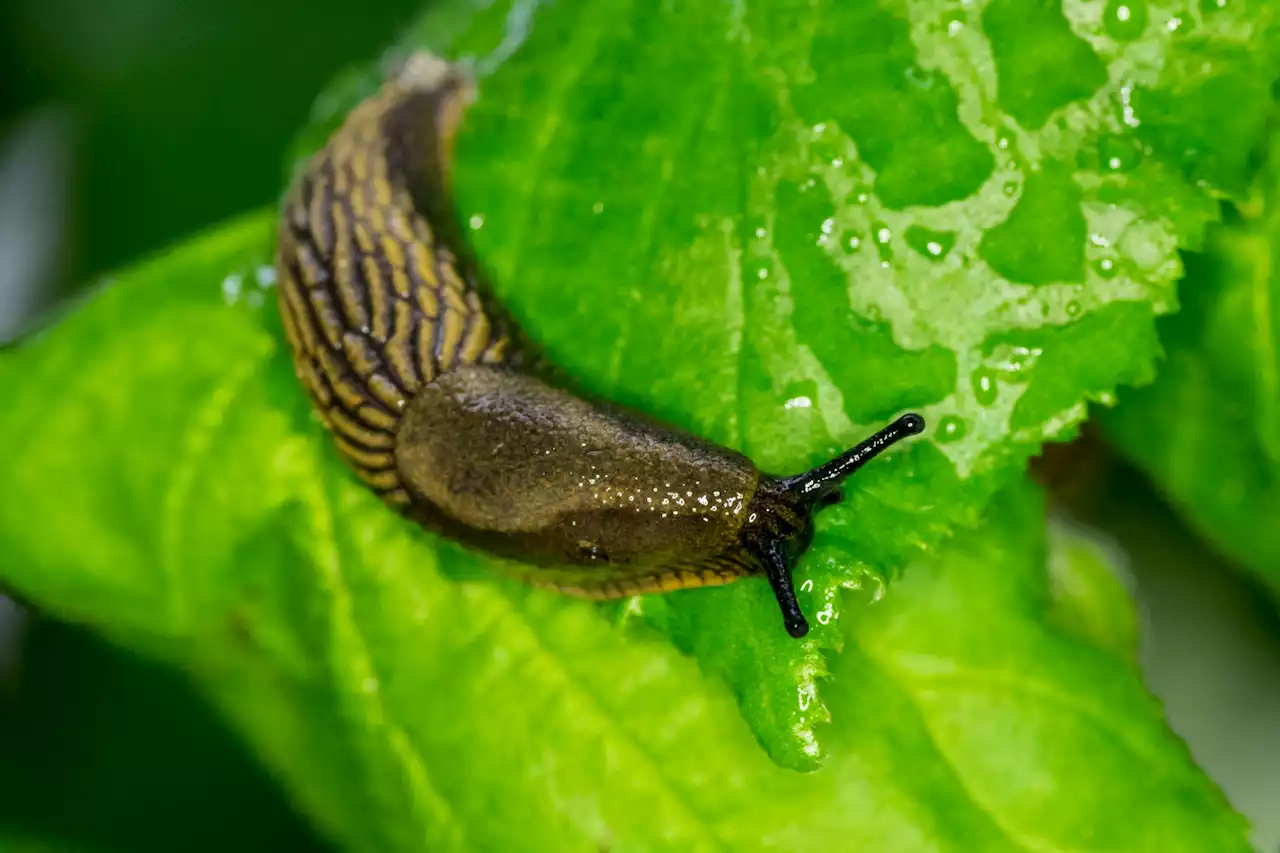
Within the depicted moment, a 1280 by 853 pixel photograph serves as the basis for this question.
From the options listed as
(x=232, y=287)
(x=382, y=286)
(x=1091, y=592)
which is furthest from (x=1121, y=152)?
(x=232, y=287)

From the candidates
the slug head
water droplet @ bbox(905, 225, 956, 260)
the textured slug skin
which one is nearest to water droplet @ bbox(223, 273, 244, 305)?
the textured slug skin

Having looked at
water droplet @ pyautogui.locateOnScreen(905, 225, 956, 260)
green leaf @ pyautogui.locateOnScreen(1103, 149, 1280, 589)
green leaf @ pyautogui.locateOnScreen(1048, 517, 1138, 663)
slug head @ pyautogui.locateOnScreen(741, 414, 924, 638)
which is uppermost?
water droplet @ pyautogui.locateOnScreen(905, 225, 956, 260)

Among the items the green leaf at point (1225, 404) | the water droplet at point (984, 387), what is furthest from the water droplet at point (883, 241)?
A: the green leaf at point (1225, 404)

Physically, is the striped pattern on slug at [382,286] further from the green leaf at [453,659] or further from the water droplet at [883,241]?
the water droplet at [883,241]

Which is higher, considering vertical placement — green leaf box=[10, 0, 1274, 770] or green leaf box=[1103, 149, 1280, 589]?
green leaf box=[10, 0, 1274, 770]

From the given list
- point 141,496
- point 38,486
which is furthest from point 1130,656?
point 38,486

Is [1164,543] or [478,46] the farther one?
[1164,543]

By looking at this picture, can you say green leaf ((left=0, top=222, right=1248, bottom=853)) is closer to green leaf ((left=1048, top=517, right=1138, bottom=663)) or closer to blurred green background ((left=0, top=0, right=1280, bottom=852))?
green leaf ((left=1048, top=517, right=1138, bottom=663))

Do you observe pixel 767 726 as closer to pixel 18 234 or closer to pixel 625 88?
pixel 625 88
